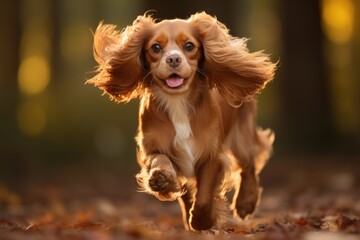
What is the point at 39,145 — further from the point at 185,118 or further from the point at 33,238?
the point at 33,238

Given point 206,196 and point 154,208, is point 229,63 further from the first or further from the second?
point 154,208

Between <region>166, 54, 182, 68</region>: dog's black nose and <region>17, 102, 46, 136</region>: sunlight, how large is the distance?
8.67 m

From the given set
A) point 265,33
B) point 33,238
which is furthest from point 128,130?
point 265,33

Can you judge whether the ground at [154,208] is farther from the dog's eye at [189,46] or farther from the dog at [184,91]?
the dog's eye at [189,46]

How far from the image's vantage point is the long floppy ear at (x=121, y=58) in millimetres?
5895

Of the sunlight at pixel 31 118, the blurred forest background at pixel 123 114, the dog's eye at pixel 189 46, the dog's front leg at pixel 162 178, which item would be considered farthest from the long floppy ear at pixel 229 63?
the sunlight at pixel 31 118

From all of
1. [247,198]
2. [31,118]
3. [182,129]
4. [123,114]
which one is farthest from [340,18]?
[182,129]

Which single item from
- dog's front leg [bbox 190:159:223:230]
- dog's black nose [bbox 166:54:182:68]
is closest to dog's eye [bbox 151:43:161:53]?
dog's black nose [bbox 166:54:182:68]

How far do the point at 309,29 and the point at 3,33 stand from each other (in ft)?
23.0

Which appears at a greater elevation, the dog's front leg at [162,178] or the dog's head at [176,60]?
the dog's head at [176,60]

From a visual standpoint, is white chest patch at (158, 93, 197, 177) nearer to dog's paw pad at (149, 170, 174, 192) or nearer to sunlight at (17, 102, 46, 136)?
dog's paw pad at (149, 170, 174, 192)

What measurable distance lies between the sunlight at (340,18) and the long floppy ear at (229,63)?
17.6 meters

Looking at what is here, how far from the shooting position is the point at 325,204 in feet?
26.7

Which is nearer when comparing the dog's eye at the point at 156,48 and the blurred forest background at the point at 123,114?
the dog's eye at the point at 156,48
